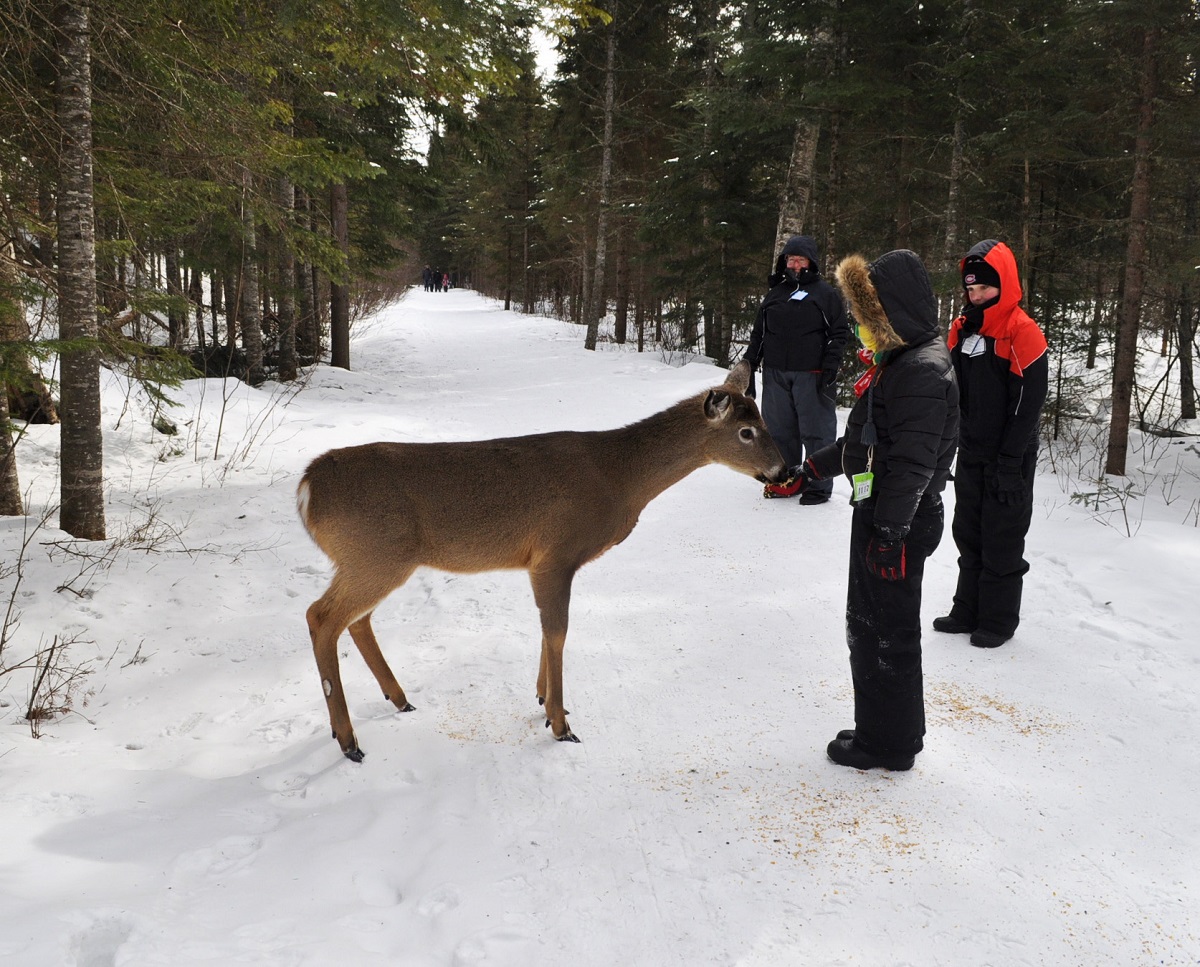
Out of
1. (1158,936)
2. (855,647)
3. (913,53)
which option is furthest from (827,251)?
(1158,936)

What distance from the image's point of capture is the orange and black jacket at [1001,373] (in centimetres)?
543

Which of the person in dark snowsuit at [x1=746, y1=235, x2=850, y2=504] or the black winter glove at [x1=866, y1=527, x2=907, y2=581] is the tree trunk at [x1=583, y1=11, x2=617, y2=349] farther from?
the black winter glove at [x1=866, y1=527, x2=907, y2=581]

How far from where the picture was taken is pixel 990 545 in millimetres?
5777

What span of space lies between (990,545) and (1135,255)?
1027 cm

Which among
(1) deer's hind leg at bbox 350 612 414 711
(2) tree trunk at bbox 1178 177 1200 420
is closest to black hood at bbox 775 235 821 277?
(1) deer's hind leg at bbox 350 612 414 711

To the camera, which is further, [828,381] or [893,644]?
[828,381]

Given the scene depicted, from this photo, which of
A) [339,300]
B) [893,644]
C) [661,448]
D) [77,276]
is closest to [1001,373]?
[893,644]

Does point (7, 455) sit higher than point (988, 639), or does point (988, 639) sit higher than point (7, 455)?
point (7, 455)

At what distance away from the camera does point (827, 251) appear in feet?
54.3

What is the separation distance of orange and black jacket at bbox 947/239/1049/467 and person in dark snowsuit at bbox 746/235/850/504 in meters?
2.82

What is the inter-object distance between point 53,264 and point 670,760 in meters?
8.72

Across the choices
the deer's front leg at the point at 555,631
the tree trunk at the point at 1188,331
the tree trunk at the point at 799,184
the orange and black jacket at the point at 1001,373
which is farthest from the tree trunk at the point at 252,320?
the tree trunk at the point at 1188,331

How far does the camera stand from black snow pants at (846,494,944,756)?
410 centimetres

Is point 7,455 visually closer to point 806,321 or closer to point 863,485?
point 863,485
